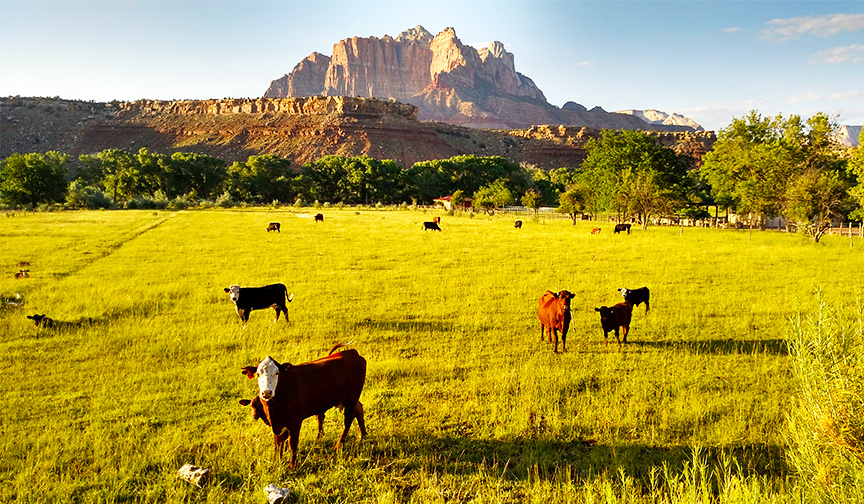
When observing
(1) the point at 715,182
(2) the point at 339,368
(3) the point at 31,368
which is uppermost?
(1) the point at 715,182

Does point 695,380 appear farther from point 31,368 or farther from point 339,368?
point 31,368

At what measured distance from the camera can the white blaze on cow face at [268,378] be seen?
552 cm

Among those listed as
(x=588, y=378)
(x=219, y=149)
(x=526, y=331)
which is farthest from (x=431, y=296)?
(x=219, y=149)

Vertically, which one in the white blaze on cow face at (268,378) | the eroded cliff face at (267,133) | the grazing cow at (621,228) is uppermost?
the eroded cliff face at (267,133)

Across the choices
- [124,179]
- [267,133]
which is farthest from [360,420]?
[267,133]

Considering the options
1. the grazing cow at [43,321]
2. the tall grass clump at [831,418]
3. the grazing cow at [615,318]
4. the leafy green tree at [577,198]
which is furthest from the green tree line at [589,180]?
the grazing cow at [43,321]

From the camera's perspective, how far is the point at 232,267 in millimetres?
21953

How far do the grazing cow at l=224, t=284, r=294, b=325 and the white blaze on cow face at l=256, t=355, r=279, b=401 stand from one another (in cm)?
759

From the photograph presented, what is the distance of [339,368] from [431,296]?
989cm

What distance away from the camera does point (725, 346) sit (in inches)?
426

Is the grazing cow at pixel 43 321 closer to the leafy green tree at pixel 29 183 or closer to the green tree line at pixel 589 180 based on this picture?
the green tree line at pixel 589 180

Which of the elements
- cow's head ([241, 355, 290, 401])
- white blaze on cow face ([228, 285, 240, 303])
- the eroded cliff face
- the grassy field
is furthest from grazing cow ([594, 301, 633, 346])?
the eroded cliff face

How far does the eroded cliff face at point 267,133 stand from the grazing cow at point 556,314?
14996 cm

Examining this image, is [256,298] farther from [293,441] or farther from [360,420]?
[293,441]
